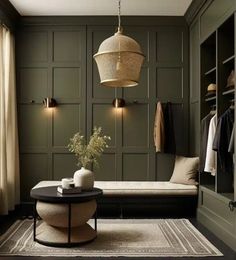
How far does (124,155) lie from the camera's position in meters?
6.22

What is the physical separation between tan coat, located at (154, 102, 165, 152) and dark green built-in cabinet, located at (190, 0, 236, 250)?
46 cm

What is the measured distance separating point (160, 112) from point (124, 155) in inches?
35.1

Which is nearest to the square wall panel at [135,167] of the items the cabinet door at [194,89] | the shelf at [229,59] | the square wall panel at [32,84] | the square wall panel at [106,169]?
the square wall panel at [106,169]

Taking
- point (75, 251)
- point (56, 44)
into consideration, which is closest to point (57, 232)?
point (75, 251)

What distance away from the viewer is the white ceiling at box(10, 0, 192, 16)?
558 centimetres

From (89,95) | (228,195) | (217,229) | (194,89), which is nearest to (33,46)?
(89,95)

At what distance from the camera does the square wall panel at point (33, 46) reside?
6.24 m

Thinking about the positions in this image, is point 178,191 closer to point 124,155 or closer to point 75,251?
point 124,155

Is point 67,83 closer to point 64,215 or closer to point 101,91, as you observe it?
point 101,91

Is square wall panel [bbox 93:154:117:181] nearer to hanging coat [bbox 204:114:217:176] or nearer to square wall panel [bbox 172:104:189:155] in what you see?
square wall panel [bbox 172:104:189:155]

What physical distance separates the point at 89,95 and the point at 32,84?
0.93 meters

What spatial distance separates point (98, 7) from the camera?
19.1 feet

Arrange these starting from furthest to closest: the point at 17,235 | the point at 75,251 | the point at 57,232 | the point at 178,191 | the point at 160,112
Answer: the point at 160,112 → the point at 178,191 → the point at 17,235 → the point at 57,232 → the point at 75,251

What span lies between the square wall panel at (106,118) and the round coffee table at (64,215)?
2.15 metres
